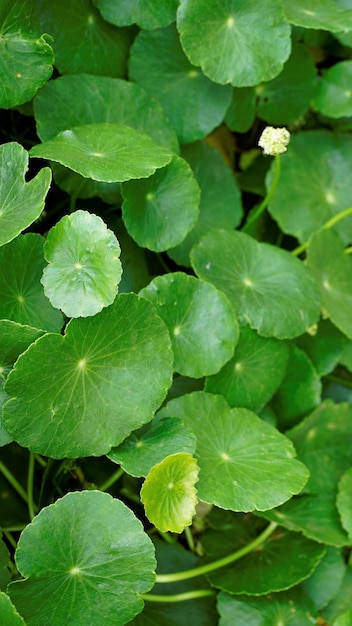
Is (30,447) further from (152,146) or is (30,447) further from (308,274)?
(308,274)

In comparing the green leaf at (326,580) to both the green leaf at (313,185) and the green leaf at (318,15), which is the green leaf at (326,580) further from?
the green leaf at (318,15)

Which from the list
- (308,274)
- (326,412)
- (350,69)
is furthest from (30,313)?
(350,69)

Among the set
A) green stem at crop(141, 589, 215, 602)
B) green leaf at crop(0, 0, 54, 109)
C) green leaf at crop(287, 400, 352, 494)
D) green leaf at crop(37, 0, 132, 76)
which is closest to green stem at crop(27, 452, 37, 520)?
green stem at crop(141, 589, 215, 602)

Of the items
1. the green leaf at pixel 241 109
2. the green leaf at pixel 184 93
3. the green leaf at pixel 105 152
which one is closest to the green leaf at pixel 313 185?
the green leaf at pixel 241 109

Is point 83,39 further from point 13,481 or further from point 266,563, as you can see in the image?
point 266,563

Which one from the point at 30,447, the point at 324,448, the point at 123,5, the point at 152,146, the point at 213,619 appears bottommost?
the point at 213,619

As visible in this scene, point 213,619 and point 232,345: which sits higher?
point 232,345
